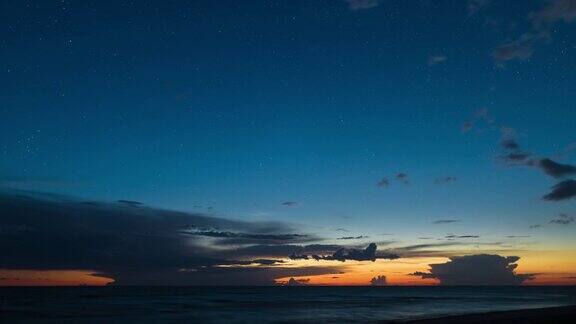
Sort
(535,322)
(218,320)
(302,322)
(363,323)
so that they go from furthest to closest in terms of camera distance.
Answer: (218,320) → (302,322) → (363,323) → (535,322)

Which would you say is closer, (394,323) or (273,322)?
(394,323)

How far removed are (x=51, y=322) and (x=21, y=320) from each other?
18.4ft

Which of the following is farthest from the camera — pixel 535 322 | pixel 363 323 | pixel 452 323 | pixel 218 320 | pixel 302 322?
pixel 218 320

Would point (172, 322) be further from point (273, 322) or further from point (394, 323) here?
point (394, 323)

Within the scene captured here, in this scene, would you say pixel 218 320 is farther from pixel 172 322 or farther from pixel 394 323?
pixel 394 323

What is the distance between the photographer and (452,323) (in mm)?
41156

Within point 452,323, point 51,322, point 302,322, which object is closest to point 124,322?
point 51,322

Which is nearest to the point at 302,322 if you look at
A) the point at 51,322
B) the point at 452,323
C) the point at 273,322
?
the point at 273,322

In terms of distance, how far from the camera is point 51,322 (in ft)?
183

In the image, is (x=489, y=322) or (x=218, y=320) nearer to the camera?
(x=489, y=322)

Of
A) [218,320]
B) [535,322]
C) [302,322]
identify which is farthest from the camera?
[218,320]

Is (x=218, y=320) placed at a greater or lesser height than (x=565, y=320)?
lesser

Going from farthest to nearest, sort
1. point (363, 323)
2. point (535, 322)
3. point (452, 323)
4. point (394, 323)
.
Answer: point (363, 323), point (394, 323), point (452, 323), point (535, 322)

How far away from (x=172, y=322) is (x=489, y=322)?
1290 inches
